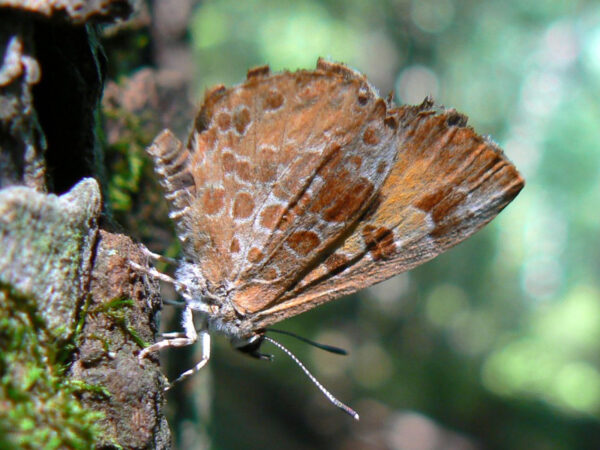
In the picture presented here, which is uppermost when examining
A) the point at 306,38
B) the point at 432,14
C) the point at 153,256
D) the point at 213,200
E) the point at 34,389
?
the point at 432,14

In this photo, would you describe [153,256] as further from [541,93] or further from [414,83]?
[541,93]

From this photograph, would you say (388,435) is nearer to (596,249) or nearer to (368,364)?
(368,364)

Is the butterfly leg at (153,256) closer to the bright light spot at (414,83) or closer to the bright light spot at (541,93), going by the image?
the bright light spot at (414,83)

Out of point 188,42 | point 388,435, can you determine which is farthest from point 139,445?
point 388,435

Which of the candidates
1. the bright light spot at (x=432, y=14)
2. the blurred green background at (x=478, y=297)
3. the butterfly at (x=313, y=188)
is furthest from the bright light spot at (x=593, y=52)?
the butterfly at (x=313, y=188)

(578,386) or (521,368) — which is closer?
(578,386)

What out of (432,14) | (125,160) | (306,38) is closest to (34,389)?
(125,160)

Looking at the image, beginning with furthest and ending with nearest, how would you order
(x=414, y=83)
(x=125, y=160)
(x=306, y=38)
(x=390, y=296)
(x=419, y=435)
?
(x=306, y=38)
(x=390, y=296)
(x=414, y=83)
(x=419, y=435)
(x=125, y=160)
